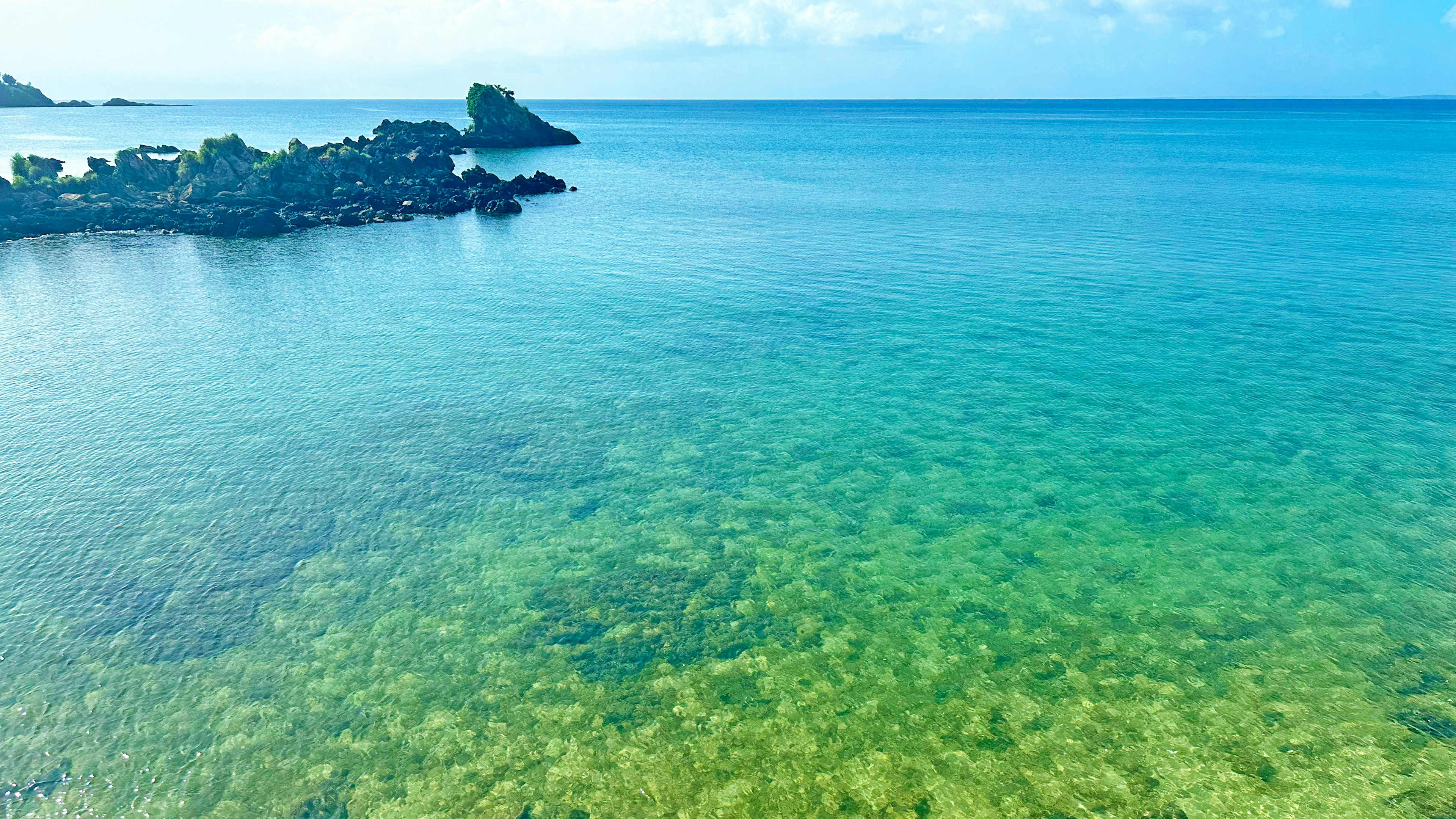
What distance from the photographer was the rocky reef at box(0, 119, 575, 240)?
8700 centimetres

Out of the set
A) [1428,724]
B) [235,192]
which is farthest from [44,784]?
[235,192]

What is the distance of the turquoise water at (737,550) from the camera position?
2019 centimetres

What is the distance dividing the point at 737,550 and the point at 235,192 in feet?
337

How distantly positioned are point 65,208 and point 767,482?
102m

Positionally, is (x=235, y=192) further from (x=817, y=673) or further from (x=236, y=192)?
(x=817, y=673)

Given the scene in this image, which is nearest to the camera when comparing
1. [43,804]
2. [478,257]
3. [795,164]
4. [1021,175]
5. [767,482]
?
[43,804]

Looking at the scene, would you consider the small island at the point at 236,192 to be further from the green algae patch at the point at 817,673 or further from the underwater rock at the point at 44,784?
the underwater rock at the point at 44,784

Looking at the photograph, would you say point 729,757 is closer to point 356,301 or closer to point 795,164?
point 356,301

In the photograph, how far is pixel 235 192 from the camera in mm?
98750

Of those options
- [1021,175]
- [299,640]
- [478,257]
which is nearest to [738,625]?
[299,640]

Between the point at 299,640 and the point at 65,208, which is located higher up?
the point at 65,208

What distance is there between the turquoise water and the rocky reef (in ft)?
104

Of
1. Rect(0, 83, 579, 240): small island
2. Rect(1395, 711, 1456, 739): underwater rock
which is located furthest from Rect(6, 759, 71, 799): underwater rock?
Rect(0, 83, 579, 240): small island

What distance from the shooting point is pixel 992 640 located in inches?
962
